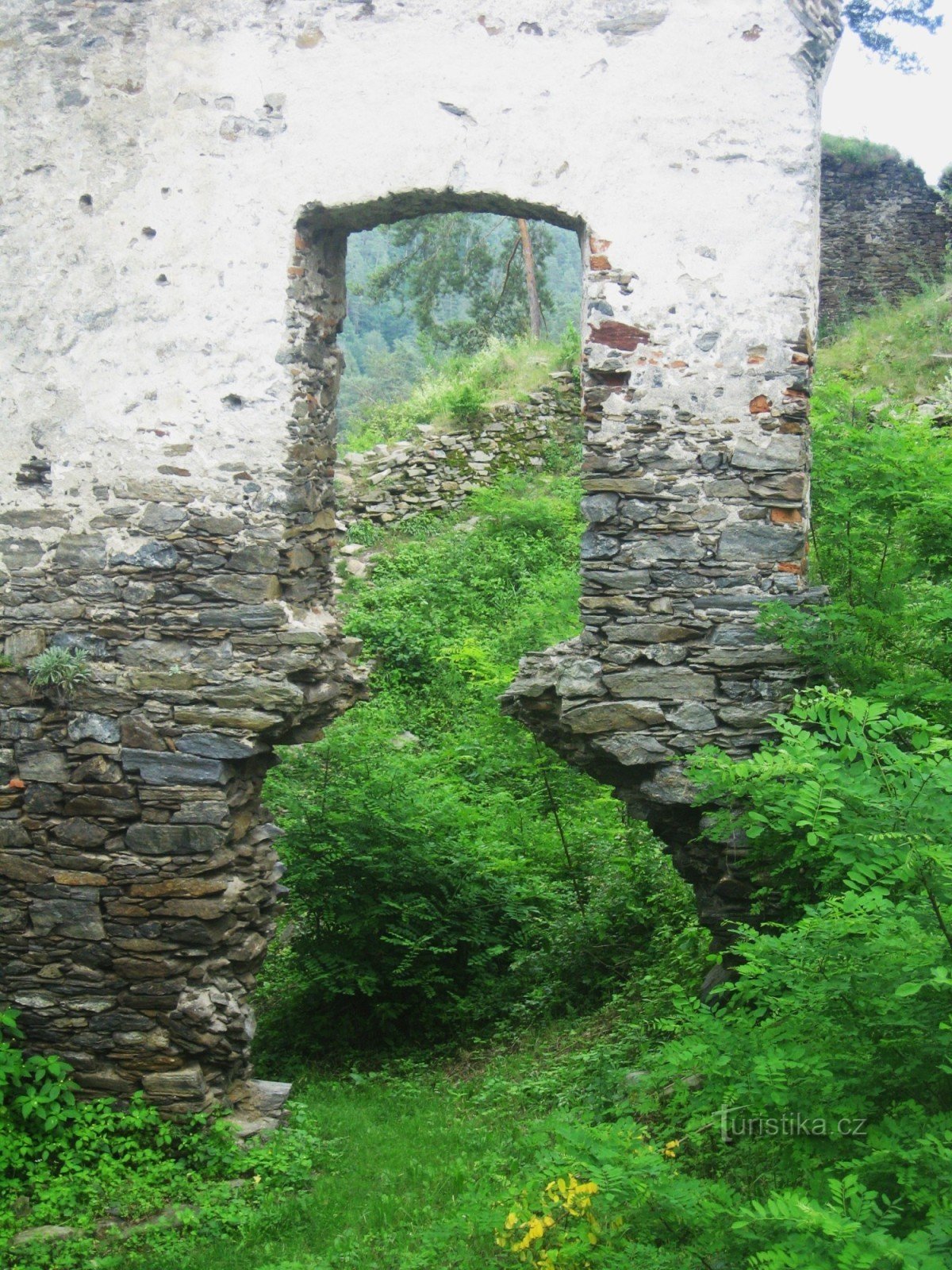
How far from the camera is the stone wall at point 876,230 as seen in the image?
52.5ft

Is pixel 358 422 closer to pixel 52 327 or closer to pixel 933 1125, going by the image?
pixel 52 327

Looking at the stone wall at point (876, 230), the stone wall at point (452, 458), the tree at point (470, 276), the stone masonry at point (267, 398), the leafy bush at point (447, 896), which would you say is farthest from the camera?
the tree at point (470, 276)

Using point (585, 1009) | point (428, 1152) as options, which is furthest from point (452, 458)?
point (428, 1152)

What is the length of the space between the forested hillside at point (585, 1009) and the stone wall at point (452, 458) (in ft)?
12.0

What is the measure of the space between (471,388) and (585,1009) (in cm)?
936

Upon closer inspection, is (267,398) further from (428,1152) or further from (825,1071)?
(825,1071)

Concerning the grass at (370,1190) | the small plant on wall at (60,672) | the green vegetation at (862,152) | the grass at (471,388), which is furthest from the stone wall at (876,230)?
the grass at (370,1190)

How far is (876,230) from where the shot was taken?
16.2 meters

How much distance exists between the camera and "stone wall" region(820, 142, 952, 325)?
16016 mm

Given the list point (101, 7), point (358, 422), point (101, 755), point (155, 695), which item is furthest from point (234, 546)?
point (358, 422)

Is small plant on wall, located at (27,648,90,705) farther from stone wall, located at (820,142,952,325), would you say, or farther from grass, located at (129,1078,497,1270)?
stone wall, located at (820,142,952,325)

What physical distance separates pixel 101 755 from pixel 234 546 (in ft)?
3.89

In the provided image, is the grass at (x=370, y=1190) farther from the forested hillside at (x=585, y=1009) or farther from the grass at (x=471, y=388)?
the grass at (x=471, y=388)

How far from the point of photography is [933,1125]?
9.14 ft
